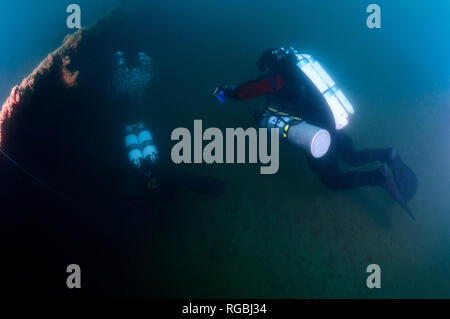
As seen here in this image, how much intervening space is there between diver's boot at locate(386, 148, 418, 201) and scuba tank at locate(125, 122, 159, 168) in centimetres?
427

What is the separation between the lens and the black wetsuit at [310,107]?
376 centimetres

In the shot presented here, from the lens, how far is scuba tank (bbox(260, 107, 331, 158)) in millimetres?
3457

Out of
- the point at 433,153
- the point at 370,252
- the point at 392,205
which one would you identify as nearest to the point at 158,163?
the point at 370,252

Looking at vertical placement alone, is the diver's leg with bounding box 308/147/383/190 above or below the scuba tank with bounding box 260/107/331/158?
below

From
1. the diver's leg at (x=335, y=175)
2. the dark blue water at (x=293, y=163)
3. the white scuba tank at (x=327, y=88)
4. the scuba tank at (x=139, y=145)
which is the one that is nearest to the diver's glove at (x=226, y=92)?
the dark blue water at (x=293, y=163)

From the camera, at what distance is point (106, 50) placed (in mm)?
7168

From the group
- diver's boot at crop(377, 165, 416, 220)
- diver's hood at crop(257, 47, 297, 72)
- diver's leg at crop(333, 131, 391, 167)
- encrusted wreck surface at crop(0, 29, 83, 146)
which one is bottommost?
diver's boot at crop(377, 165, 416, 220)

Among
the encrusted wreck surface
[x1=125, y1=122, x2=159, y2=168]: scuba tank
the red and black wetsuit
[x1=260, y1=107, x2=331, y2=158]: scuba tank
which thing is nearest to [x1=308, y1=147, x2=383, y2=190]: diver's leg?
[x1=260, y1=107, x2=331, y2=158]: scuba tank

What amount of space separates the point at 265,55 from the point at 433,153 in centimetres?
419

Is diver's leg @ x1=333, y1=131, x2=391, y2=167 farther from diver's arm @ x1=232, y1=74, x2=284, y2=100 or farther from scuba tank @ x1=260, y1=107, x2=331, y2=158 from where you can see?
diver's arm @ x1=232, y1=74, x2=284, y2=100

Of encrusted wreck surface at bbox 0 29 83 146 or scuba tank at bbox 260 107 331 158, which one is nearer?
scuba tank at bbox 260 107 331 158

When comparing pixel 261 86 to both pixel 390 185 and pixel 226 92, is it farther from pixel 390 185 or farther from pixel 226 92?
pixel 390 185

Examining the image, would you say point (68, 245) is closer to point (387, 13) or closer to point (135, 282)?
point (135, 282)

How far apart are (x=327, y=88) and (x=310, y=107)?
38 cm
